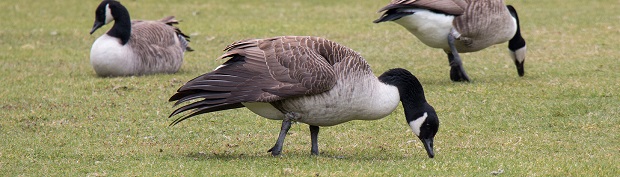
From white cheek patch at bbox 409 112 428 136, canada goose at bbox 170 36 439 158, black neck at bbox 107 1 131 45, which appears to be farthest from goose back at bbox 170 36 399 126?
black neck at bbox 107 1 131 45

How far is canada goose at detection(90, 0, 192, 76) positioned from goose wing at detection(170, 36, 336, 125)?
662cm

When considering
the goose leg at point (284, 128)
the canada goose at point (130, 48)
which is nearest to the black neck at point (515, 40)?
the canada goose at point (130, 48)

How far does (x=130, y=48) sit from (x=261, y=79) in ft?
23.5

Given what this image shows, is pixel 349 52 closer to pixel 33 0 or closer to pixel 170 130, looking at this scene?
pixel 170 130

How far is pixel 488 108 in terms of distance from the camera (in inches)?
462

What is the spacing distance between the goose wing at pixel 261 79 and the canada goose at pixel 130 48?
662 centimetres

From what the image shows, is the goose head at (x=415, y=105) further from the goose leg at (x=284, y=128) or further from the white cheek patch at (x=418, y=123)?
the goose leg at (x=284, y=128)

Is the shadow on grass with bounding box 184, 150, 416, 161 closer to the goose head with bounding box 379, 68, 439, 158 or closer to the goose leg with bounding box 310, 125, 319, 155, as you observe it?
the goose leg with bounding box 310, 125, 319, 155

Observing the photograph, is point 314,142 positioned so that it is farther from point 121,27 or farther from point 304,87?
point 121,27

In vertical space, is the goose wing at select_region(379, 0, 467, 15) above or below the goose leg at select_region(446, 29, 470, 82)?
above

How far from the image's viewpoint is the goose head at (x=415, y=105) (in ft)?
28.2

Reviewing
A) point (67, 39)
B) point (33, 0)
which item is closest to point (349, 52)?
point (67, 39)

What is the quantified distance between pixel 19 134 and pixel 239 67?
→ 11.2ft

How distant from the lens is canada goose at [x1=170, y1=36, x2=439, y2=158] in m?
8.22
